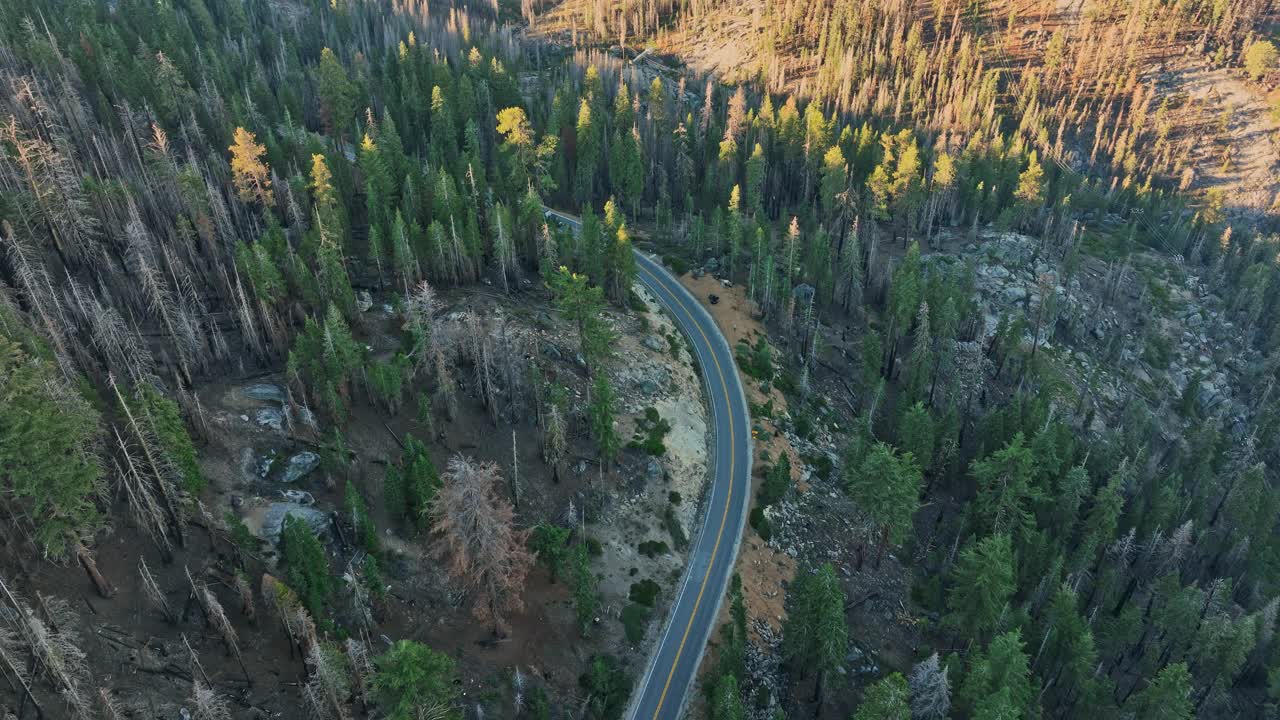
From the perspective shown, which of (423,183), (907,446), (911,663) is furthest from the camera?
(423,183)

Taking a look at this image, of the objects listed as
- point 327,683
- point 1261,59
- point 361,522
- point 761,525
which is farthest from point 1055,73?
point 327,683

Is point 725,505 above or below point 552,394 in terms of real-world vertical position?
below

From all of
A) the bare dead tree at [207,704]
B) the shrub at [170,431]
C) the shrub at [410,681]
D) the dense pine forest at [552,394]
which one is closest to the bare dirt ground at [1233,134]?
the dense pine forest at [552,394]

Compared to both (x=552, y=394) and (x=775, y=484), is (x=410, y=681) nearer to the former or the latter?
(x=552, y=394)

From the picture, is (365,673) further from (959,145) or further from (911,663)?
(959,145)

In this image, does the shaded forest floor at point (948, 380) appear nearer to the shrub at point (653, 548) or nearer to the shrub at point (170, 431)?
the shrub at point (653, 548)

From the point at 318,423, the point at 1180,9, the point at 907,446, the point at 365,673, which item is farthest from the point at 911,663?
the point at 1180,9
